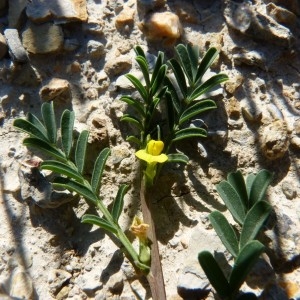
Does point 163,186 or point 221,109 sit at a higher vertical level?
point 221,109

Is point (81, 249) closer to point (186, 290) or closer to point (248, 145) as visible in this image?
point (186, 290)

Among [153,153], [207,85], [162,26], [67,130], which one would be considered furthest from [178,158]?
[162,26]

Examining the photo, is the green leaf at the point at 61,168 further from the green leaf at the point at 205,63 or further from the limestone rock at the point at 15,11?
the limestone rock at the point at 15,11

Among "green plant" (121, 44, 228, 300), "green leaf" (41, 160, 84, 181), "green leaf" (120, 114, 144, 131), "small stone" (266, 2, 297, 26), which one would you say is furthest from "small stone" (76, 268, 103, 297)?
"small stone" (266, 2, 297, 26)

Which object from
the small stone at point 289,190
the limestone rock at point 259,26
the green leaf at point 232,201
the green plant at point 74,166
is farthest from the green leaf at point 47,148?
the limestone rock at point 259,26

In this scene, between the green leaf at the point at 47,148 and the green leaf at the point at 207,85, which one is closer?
the green leaf at the point at 47,148

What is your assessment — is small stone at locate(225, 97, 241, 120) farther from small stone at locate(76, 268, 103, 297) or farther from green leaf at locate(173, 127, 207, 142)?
small stone at locate(76, 268, 103, 297)

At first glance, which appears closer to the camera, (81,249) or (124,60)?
(81,249)

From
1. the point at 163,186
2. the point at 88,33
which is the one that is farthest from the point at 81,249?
the point at 88,33
